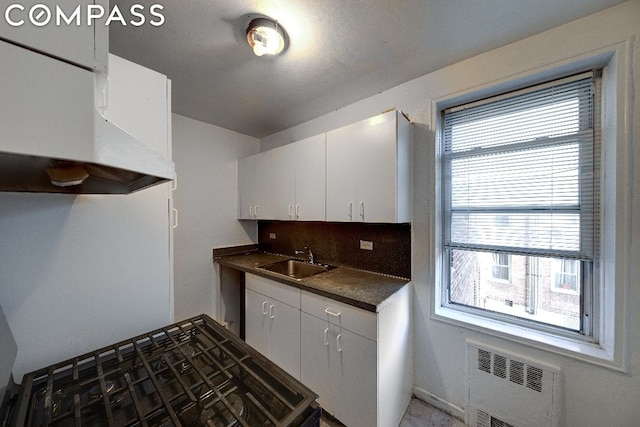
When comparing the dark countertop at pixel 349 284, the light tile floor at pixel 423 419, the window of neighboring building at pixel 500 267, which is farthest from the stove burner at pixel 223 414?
the window of neighboring building at pixel 500 267

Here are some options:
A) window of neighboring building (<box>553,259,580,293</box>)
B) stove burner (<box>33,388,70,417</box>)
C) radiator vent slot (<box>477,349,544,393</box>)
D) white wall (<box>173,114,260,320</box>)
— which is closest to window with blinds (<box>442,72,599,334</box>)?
window of neighboring building (<box>553,259,580,293</box>)

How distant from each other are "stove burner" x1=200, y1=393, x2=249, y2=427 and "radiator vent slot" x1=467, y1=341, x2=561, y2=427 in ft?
4.98

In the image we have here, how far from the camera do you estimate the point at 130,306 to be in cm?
103

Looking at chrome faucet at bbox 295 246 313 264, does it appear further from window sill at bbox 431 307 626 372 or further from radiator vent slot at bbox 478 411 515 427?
radiator vent slot at bbox 478 411 515 427

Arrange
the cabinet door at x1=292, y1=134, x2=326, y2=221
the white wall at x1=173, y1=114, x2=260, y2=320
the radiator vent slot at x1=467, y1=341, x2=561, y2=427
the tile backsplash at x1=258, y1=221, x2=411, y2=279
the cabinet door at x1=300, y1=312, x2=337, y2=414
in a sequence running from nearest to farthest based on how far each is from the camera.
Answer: the radiator vent slot at x1=467, y1=341, x2=561, y2=427 → the cabinet door at x1=300, y1=312, x2=337, y2=414 → the tile backsplash at x1=258, y1=221, x2=411, y2=279 → the cabinet door at x1=292, y1=134, x2=326, y2=221 → the white wall at x1=173, y1=114, x2=260, y2=320

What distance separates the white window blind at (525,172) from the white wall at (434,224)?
0.16 metres

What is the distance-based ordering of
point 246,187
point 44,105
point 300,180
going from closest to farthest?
point 44,105 → point 300,180 → point 246,187

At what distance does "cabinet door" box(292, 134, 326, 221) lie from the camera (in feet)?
6.35

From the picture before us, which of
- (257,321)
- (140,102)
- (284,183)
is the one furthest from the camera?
(284,183)

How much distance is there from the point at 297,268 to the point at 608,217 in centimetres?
225

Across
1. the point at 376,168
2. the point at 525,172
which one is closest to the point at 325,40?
the point at 376,168

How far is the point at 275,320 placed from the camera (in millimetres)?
1838

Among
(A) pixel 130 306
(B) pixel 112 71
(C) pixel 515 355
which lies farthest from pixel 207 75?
(C) pixel 515 355

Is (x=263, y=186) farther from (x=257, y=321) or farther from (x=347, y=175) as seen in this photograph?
(x=257, y=321)
